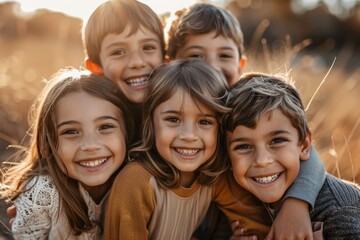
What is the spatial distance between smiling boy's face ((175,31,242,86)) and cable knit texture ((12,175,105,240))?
147 centimetres

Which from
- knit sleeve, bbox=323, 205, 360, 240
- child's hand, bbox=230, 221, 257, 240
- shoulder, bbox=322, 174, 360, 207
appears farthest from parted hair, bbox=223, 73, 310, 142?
child's hand, bbox=230, 221, 257, 240

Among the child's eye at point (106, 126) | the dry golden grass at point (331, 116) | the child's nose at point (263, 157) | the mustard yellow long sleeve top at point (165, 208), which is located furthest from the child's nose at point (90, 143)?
the dry golden grass at point (331, 116)

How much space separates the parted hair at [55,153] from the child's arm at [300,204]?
112 centimetres

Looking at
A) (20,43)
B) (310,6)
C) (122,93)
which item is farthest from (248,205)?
(310,6)

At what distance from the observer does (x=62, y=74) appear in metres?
3.27

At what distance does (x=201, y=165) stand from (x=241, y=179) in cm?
27

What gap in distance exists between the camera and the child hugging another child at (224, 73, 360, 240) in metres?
2.84

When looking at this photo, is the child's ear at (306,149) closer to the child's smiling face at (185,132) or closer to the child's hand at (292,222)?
the child's hand at (292,222)

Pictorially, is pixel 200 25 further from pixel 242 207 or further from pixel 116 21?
pixel 242 207

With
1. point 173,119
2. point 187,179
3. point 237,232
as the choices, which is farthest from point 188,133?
point 237,232

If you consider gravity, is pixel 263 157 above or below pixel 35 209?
above

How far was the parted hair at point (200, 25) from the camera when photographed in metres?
3.76

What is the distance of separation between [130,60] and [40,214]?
126 centimetres

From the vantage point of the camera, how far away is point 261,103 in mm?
2891
